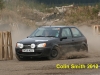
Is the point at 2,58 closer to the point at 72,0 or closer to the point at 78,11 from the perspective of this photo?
the point at 78,11

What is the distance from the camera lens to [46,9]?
6078 cm

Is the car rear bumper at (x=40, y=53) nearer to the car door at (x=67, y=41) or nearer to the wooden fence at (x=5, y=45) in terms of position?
the wooden fence at (x=5, y=45)

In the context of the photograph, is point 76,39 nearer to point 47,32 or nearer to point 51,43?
point 47,32

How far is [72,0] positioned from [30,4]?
26.2 ft

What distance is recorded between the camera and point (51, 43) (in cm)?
1753

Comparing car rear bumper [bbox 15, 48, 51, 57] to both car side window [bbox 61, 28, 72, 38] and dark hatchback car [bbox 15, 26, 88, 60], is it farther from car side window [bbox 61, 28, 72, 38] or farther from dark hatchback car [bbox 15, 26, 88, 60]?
car side window [bbox 61, 28, 72, 38]

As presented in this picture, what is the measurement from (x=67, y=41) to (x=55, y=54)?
45.7 inches

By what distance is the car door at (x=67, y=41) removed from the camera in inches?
719

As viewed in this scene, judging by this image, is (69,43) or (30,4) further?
(30,4)

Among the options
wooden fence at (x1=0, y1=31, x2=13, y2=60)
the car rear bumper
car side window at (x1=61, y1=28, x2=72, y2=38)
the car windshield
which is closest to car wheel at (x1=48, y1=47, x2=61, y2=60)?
the car rear bumper

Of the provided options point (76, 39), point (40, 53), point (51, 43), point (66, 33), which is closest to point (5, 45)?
point (40, 53)

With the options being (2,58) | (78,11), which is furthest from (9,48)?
(78,11)

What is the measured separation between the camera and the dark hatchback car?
17.2 meters

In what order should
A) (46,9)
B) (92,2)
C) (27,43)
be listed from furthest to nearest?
1. (92,2)
2. (46,9)
3. (27,43)
